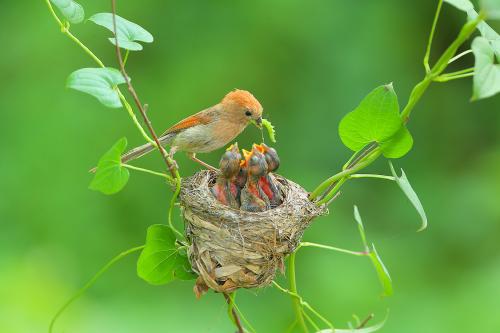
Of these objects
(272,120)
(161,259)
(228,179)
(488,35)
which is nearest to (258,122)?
(228,179)

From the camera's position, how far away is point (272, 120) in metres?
6.08

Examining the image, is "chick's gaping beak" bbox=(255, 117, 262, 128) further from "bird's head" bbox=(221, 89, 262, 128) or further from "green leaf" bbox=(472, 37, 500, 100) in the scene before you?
"green leaf" bbox=(472, 37, 500, 100)

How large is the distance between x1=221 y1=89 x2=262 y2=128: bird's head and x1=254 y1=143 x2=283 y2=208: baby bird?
1.62 ft

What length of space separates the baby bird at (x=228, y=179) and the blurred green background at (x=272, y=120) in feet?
9.02

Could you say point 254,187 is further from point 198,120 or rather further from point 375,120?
point 198,120

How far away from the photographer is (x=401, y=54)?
6.20 m

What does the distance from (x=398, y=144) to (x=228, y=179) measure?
71 centimetres

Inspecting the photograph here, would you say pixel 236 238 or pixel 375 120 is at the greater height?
pixel 375 120

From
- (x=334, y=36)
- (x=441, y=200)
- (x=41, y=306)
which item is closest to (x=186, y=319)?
(x=41, y=306)

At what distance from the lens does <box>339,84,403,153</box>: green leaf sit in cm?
219

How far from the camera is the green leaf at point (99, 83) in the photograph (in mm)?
2043

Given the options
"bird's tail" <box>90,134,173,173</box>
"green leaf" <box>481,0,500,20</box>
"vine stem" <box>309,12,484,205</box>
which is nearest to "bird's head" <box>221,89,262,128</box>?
"bird's tail" <box>90,134,173,173</box>

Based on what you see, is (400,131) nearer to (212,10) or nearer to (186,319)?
(186,319)

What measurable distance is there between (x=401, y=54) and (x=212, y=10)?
1.55 m
